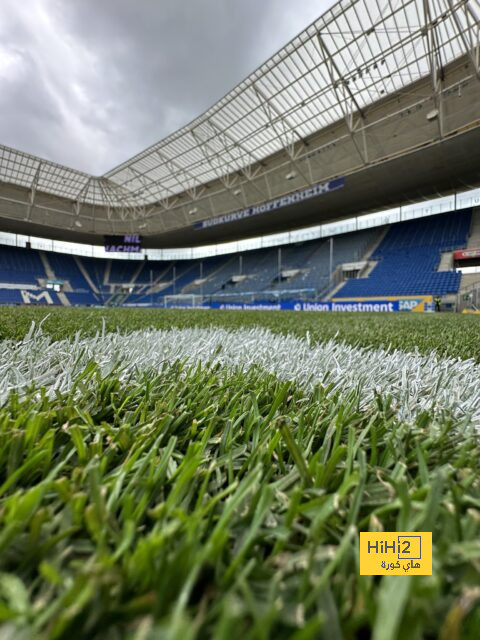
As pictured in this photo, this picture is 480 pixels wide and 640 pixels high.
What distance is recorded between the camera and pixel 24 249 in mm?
27328

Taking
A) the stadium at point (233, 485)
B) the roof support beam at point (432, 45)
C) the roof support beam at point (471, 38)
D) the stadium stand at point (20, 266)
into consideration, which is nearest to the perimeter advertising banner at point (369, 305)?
the roof support beam at point (432, 45)

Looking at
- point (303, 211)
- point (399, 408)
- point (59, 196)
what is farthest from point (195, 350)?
point (59, 196)

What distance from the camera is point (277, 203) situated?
18000 millimetres

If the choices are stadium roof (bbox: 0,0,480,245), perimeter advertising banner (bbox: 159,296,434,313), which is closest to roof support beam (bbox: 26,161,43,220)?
stadium roof (bbox: 0,0,480,245)

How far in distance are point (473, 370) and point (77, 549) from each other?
1280mm

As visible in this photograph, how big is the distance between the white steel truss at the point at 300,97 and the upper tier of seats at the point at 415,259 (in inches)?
255

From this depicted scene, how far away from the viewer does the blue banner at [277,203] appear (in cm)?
1546

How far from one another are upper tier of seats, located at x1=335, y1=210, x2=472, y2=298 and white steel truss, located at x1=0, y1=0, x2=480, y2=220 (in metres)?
6.47

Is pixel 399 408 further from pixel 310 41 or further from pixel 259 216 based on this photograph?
pixel 259 216

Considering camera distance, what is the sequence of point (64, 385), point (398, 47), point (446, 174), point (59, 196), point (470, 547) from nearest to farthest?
1. point (470, 547)
2. point (64, 385)
3. point (398, 47)
4. point (446, 174)
5. point (59, 196)

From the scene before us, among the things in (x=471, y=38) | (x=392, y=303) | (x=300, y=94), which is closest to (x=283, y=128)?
(x=300, y=94)

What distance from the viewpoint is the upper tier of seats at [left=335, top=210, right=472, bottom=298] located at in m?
16.0

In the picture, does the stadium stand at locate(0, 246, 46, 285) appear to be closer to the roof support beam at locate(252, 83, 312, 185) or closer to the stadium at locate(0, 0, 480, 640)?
the roof support beam at locate(252, 83, 312, 185)

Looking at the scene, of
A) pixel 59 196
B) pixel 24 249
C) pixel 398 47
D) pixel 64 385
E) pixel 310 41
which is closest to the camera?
Result: pixel 64 385
